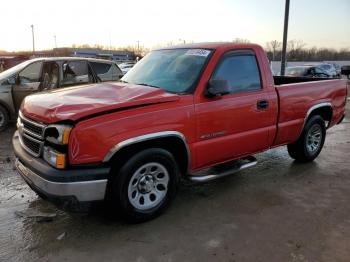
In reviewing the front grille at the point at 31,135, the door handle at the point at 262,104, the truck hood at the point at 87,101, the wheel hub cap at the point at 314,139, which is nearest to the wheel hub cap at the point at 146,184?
the truck hood at the point at 87,101

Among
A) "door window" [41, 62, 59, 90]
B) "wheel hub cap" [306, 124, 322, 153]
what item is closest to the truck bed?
"wheel hub cap" [306, 124, 322, 153]

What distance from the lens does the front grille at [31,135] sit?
3.81m

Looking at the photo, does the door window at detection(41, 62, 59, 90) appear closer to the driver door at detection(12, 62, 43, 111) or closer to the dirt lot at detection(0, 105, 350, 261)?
the driver door at detection(12, 62, 43, 111)

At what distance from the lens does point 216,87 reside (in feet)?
14.3

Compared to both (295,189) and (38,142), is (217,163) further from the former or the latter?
(38,142)

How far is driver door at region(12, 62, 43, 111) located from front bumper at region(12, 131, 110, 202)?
5754mm

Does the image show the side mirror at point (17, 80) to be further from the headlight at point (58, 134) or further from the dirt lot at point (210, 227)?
the headlight at point (58, 134)

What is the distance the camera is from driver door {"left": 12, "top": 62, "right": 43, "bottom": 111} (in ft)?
29.4

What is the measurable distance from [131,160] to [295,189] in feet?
8.65

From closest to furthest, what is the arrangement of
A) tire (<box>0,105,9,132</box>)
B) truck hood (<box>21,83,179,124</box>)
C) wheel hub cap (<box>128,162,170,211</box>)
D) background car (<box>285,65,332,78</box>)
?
1. truck hood (<box>21,83,179,124</box>)
2. wheel hub cap (<box>128,162,170,211</box>)
3. tire (<box>0,105,9,132</box>)
4. background car (<box>285,65,332,78</box>)

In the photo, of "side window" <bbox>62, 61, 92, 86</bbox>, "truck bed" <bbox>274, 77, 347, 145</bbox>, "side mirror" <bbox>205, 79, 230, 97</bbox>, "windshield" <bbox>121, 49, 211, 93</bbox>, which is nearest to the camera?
"side mirror" <bbox>205, 79, 230, 97</bbox>

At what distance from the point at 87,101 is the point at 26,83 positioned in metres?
5.86

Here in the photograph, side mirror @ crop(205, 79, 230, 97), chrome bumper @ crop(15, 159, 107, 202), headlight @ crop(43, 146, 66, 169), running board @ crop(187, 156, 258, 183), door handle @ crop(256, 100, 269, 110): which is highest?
side mirror @ crop(205, 79, 230, 97)

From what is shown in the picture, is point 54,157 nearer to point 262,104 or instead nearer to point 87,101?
point 87,101
